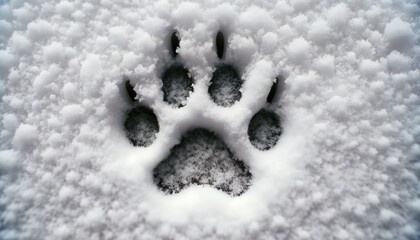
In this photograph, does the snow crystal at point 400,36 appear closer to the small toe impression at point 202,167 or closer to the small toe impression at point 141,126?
the small toe impression at point 202,167

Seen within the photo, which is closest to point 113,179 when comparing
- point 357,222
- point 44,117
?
point 44,117

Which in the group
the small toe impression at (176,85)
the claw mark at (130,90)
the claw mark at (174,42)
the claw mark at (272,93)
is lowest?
the claw mark at (272,93)

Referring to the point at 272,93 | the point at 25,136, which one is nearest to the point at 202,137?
the point at 272,93

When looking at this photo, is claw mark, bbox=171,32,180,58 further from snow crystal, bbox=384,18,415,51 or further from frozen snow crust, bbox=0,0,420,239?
snow crystal, bbox=384,18,415,51

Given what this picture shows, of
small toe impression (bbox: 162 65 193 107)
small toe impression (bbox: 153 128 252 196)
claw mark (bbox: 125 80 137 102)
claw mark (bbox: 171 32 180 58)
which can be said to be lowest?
small toe impression (bbox: 153 128 252 196)

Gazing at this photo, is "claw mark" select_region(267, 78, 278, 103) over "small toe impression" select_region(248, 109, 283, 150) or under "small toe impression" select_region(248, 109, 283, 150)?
over

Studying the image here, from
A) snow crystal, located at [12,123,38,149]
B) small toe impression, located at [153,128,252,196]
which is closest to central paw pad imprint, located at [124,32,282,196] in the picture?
small toe impression, located at [153,128,252,196]

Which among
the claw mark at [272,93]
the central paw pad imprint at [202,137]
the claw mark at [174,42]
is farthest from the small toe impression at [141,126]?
the claw mark at [272,93]
